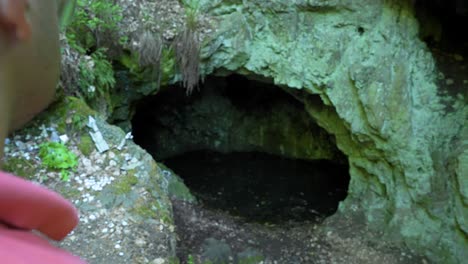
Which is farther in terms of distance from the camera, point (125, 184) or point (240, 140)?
point (240, 140)

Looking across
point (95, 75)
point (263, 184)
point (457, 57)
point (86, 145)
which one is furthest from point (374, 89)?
point (86, 145)

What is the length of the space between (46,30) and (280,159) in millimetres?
8265

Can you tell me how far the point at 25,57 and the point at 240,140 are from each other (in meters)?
8.54

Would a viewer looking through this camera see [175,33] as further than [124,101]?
No

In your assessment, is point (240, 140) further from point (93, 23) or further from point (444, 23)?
point (93, 23)

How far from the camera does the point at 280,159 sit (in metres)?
8.83

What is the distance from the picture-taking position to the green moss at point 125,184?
12.5 feet

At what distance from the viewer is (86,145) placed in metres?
3.96

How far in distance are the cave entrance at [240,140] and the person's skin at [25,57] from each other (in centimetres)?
698

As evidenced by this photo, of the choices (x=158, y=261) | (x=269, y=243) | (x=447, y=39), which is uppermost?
(x=447, y=39)

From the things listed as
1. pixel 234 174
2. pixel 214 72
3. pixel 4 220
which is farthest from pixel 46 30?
pixel 234 174

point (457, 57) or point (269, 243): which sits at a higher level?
point (457, 57)

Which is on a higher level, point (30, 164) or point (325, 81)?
point (325, 81)

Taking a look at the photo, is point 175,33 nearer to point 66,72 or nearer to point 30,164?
point 66,72
